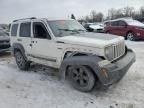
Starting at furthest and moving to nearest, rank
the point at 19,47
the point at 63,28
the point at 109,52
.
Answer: the point at 19,47, the point at 63,28, the point at 109,52

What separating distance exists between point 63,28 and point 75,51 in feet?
3.86

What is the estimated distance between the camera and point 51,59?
6258mm

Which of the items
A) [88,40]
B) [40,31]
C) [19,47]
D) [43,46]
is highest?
[40,31]

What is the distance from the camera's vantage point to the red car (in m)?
14.6

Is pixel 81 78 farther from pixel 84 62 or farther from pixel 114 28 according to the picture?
pixel 114 28

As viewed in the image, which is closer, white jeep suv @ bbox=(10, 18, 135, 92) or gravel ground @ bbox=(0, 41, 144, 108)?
gravel ground @ bbox=(0, 41, 144, 108)

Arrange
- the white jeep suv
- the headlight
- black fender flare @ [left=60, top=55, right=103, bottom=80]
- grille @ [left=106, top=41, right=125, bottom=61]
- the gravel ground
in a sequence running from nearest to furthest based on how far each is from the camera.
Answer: the gravel ground → black fender flare @ [left=60, top=55, right=103, bottom=80] → the white jeep suv → the headlight → grille @ [left=106, top=41, right=125, bottom=61]

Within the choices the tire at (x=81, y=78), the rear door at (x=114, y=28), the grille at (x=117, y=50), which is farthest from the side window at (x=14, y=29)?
the rear door at (x=114, y=28)

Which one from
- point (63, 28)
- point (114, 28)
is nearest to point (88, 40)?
point (63, 28)

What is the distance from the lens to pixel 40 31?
6625mm

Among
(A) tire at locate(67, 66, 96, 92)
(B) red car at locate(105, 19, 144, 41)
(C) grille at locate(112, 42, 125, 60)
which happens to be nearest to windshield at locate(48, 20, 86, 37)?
(A) tire at locate(67, 66, 96, 92)

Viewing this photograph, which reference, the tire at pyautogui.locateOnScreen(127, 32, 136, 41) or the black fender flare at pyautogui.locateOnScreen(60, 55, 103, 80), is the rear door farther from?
the black fender flare at pyautogui.locateOnScreen(60, 55, 103, 80)

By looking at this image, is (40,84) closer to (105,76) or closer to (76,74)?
(76,74)

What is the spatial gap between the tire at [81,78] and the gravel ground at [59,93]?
16 centimetres
